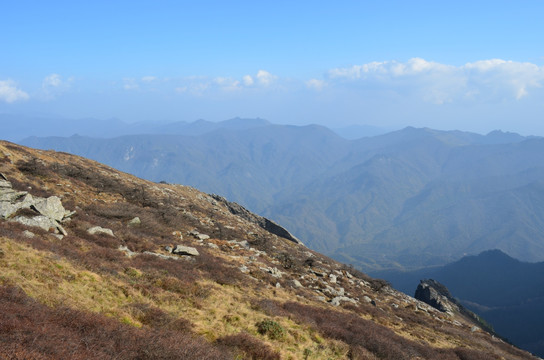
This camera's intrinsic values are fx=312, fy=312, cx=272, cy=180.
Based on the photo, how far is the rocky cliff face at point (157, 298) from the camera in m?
9.65

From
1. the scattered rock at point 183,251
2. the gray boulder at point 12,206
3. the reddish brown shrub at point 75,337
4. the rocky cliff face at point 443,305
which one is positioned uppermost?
the gray boulder at point 12,206

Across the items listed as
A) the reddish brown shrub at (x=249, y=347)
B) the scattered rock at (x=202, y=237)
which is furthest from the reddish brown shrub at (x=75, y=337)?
the scattered rock at (x=202, y=237)

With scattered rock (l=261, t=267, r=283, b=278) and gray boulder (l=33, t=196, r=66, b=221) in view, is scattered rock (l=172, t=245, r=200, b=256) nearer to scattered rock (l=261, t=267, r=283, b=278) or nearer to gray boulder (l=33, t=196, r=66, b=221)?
scattered rock (l=261, t=267, r=283, b=278)

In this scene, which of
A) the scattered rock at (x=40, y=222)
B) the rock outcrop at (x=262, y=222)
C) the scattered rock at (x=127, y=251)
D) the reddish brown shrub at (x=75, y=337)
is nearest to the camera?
the reddish brown shrub at (x=75, y=337)

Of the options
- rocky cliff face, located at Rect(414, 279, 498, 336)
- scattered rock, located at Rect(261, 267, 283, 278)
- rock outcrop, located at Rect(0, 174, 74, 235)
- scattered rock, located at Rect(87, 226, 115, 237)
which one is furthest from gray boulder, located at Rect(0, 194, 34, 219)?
rocky cliff face, located at Rect(414, 279, 498, 336)

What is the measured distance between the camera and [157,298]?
14.6m

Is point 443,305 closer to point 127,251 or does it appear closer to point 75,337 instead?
point 127,251

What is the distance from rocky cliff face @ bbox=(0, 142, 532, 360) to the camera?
965cm

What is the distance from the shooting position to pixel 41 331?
841 cm

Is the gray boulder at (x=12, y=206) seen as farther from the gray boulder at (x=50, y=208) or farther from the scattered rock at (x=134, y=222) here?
the scattered rock at (x=134, y=222)

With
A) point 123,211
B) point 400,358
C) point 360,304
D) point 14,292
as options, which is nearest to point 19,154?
point 123,211

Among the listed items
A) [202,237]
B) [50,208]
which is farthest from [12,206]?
[202,237]

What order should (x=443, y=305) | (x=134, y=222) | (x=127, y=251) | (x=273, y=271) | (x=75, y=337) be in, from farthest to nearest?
(x=443, y=305)
(x=134, y=222)
(x=273, y=271)
(x=127, y=251)
(x=75, y=337)

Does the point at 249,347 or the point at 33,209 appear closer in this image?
the point at 249,347
